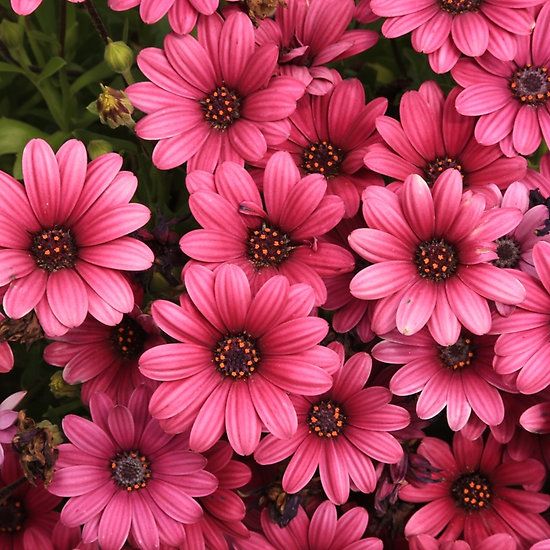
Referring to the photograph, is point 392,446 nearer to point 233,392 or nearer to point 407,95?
point 233,392

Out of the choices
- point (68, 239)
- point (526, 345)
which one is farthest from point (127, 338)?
point (526, 345)

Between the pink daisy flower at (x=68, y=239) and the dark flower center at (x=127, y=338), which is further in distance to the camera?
the dark flower center at (x=127, y=338)

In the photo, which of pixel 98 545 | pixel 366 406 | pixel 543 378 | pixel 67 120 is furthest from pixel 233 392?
pixel 67 120

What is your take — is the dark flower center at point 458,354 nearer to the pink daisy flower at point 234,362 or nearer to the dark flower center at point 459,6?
the pink daisy flower at point 234,362

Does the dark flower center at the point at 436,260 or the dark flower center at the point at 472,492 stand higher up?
the dark flower center at the point at 436,260

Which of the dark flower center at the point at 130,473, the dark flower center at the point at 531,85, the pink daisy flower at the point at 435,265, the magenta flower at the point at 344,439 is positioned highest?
the dark flower center at the point at 531,85

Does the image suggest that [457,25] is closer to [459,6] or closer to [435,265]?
[459,6]

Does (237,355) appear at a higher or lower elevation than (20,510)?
higher

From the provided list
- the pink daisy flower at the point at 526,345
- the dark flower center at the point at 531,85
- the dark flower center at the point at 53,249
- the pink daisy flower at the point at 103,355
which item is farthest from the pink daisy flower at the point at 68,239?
the dark flower center at the point at 531,85
